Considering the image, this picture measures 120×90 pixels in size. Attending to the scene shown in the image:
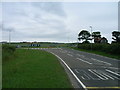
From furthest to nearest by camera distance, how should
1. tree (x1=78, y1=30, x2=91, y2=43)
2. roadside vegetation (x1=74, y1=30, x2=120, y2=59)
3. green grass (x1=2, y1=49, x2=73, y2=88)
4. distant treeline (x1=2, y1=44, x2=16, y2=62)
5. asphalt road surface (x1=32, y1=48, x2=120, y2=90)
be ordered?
tree (x1=78, y1=30, x2=91, y2=43) < roadside vegetation (x1=74, y1=30, x2=120, y2=59) < distant treeline (x1=2, y1=44, x2=16, y2=62) < asphalt road surface (x1=32, y1=48, x2=120, y2=90) < green grass (x1=2, y1=49, x2=73, y2=88)

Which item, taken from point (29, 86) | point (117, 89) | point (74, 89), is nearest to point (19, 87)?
point (29, 86)

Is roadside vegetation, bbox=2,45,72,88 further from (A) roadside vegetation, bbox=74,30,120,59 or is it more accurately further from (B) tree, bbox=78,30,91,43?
(B) tree, bbox=78,30,91,43

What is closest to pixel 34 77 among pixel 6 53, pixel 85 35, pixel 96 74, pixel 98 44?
pixel 96 74

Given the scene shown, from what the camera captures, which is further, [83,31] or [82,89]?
[83,31]

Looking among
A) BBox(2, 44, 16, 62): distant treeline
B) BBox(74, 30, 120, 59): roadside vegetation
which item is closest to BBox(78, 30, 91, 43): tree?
BBox(74, 30, 120, 59): roadside vegetation

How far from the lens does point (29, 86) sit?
893cm

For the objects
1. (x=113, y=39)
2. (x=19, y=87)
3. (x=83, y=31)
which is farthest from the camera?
(x=83, y=31)

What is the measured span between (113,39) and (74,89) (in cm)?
8312

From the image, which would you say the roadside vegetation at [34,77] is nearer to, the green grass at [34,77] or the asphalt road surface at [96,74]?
the green grass at [34,77]

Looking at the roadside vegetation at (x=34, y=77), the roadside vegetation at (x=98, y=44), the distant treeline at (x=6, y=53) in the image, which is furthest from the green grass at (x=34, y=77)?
the roadside vegetation at (x=98, y=44)

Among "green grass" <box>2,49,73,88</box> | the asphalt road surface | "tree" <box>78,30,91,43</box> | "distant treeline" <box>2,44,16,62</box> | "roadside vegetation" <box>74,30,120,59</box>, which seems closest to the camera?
"green grass" <box>2,49,73,88</box>

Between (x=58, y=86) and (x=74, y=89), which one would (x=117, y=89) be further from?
(x=58, y=86)

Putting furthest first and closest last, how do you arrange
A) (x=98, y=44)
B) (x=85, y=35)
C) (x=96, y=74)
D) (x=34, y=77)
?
(x=85, y=35), (x=98, y=44), (x=96, y=74), (x=34, y=77)

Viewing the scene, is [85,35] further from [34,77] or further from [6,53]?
[34,77]
